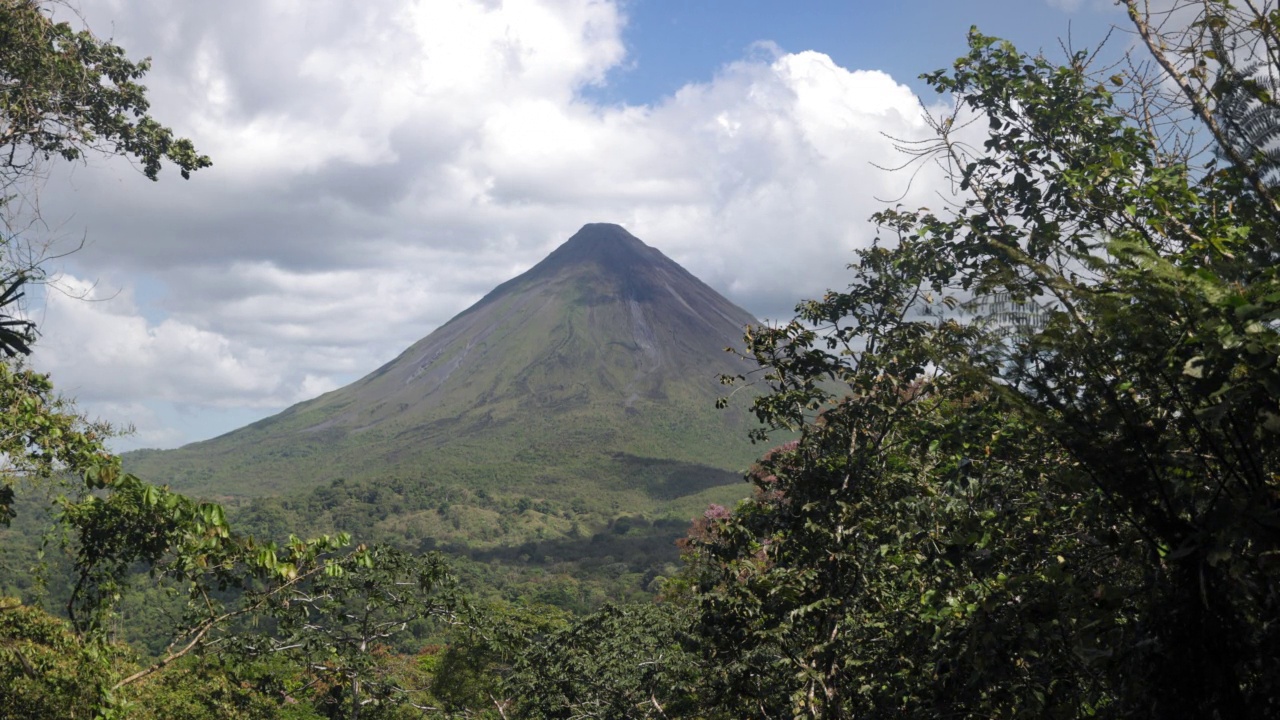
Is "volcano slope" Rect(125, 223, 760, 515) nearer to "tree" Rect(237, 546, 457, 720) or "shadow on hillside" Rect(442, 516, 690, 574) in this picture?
"shadow on hillside" Rect(442, 516, 690, 574)

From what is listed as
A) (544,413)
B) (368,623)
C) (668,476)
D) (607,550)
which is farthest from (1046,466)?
(544,413)

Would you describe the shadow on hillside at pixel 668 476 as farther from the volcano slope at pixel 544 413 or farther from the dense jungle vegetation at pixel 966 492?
the dense jungle vegetation at pixel 966 492

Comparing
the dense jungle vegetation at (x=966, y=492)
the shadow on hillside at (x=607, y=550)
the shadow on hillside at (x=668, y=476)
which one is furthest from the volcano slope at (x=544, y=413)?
the dense jungle vegetation at (x=966, y=492)

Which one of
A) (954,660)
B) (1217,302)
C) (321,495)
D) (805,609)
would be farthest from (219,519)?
(321,495)

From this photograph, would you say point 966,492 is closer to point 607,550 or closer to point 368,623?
point 368,623

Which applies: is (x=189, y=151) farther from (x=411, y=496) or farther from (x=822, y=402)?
(x=411, y=496)

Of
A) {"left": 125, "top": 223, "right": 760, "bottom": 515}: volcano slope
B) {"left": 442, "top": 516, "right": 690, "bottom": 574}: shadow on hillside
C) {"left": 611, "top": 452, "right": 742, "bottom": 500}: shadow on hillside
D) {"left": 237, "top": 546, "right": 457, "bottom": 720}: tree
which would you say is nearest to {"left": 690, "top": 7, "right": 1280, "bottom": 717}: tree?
{"left": 237, "top": 546, "right": 457, "bottom": 720}: tree
